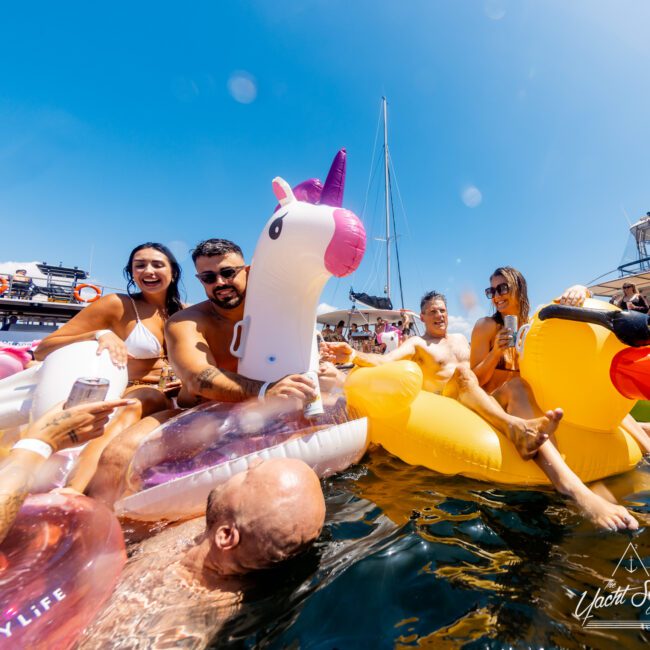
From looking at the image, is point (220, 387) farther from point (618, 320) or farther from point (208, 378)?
point (618, 320)

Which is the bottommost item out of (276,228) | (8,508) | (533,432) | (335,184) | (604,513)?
(604,513)

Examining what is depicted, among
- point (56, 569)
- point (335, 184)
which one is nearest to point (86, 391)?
point (56, 569)

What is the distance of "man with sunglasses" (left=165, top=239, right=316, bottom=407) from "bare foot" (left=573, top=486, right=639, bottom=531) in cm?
135

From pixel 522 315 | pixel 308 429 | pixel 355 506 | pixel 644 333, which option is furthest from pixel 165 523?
pixel 522 315

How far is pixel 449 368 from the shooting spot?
3.37 metres

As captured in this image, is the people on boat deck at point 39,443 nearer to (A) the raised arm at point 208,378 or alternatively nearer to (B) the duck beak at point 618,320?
(A) the raised arm at point 208,378

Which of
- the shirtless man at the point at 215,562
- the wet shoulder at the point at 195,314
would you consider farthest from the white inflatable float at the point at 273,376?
the shirtless man at the point at 215,562

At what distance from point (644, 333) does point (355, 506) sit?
164 cm

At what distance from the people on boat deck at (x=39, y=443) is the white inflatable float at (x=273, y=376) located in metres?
0.59

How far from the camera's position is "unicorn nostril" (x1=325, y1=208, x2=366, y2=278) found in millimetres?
1803

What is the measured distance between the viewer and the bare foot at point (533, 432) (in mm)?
1749

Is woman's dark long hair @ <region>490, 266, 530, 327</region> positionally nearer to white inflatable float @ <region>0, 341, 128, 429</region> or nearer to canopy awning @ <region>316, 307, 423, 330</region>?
white inflatable float @ <region>0, 341, 128, 429</region>

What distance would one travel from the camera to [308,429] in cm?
192

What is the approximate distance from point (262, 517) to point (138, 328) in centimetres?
173
